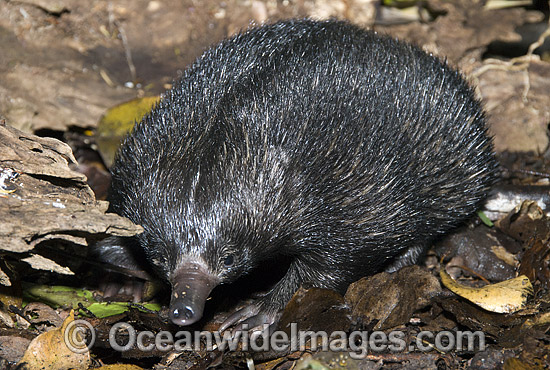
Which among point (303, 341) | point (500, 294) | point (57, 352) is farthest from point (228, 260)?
point (500, 294)

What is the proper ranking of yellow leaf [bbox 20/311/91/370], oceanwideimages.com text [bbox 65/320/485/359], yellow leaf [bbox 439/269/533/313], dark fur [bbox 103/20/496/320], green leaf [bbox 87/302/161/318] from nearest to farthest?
yellow leaf [bbox 20/311/91/370] < dark fur [bbox 103/20/496/320] < oceanwideimages.com text [bbox 65/320/485/359] < yellow leaf [bbox 439/269/533/313] < green leaf [bbox 87/302/161/318]

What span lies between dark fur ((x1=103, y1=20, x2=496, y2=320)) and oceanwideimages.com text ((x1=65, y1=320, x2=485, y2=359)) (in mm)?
462

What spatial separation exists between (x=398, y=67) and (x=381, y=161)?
941 mm

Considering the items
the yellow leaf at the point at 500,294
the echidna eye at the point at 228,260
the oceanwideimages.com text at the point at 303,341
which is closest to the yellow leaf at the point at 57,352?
the oceanwideimages.com text at the point at 303,341

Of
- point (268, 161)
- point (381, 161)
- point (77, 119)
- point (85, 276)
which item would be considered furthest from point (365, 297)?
point (77, 119)

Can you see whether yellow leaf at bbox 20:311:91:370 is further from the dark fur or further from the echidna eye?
the echidna eye

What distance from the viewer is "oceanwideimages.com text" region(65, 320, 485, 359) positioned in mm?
4214

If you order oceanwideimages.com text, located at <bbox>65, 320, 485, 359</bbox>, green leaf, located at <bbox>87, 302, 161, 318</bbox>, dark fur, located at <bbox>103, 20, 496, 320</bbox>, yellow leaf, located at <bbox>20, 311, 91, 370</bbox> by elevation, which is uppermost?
dark fur, located at <bbox>103, 20, 496, 320</bbox>

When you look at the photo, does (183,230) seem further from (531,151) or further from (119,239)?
(531,151)

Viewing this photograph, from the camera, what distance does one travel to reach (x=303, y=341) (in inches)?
168
